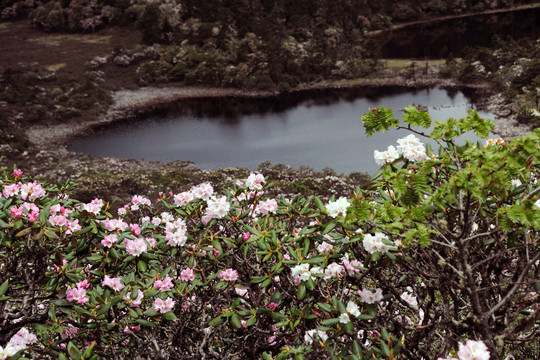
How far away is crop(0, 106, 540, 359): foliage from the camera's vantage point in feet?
8.13

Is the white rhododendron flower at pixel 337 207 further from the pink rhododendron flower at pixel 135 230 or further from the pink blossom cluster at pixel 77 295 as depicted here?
the pink blossom cluster at pixel 77 295

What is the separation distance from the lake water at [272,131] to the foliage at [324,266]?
16.6m

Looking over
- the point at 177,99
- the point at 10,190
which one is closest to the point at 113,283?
the point at 10,190

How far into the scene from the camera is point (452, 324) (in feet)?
8.59

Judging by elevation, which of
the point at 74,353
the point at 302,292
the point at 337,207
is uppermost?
the point at 337,207

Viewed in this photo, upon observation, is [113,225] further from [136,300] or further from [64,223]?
[136,300]

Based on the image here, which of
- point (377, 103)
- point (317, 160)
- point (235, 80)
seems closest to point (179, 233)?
point (317, 160)

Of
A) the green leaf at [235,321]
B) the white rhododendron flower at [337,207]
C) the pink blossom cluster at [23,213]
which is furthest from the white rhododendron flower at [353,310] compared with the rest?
the pink blossom cluster at [23,213]

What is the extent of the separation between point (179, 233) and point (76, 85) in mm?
38738

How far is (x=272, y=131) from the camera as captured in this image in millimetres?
27016

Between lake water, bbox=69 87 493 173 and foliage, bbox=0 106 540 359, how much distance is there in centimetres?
1665

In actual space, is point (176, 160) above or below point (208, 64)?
below

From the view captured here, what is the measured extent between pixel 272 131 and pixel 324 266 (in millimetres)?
24586

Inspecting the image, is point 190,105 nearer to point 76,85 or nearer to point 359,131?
point 76,85
